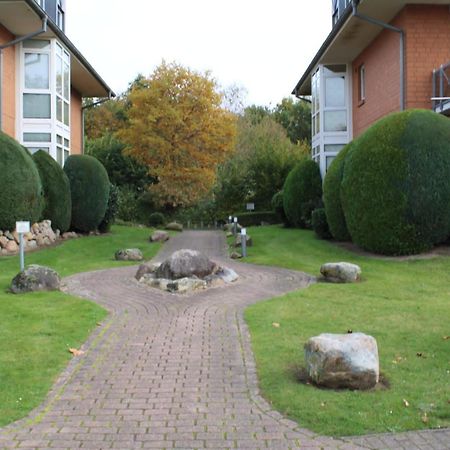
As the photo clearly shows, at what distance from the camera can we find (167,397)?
4.92 m

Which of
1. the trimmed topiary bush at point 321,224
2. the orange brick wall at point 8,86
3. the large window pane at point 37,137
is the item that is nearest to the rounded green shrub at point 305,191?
the trimmed topiary bush at point 321,224

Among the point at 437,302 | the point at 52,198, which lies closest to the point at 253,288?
the point at 437,302

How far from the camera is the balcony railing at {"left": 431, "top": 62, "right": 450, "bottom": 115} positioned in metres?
15.9

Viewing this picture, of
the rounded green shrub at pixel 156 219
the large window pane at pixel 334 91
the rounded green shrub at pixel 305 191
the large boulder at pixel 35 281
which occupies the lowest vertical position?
the large boulder at pixel 35 281

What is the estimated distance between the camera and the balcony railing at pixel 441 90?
15.9 metres

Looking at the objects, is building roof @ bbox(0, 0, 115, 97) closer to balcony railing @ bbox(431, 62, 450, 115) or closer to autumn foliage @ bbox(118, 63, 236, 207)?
autumn foliage @ bbox(118, 63, 236, 207)

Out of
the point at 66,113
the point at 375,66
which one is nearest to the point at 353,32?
the point at 375,66

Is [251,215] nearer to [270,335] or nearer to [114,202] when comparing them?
[114,202]

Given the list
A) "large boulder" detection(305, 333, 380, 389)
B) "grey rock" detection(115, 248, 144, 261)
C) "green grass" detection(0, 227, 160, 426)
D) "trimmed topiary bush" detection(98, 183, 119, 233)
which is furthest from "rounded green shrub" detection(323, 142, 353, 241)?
"large boulder" detection(305, 333, 380, 389)

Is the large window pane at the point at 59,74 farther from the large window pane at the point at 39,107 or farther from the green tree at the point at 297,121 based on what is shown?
the green tree at the point at 297,121

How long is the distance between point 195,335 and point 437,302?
4.19 m

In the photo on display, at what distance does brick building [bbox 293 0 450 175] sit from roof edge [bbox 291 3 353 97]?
0.04 m

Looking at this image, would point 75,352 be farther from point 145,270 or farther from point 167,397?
point 145,270

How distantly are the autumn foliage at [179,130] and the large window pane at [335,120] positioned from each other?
31.4 ft
